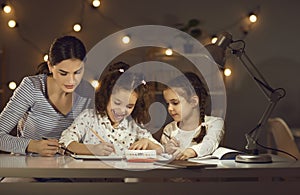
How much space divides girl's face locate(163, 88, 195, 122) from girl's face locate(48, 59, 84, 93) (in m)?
0.34

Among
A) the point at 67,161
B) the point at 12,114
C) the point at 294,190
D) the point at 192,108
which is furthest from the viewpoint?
the point at 192,108

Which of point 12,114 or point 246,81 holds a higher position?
point 246,81

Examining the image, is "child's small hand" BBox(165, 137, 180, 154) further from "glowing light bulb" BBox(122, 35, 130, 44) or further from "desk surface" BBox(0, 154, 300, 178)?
"glowing light bulb" BBox(122, 35, 130, 44)

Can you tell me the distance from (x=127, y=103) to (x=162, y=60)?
2.49 m

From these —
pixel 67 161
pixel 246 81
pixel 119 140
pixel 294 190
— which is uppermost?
pixel 246 81

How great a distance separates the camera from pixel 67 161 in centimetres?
163

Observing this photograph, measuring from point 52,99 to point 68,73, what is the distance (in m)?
0.14

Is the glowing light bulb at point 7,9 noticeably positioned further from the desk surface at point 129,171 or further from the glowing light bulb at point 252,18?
the desk surface at point 129,171

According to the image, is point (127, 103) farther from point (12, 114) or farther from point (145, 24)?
point (145, 24)

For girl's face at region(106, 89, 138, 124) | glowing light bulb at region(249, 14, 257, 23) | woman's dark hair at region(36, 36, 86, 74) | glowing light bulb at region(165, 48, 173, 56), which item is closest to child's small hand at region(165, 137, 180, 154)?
girl's face at region(106, 89, 138, 124)

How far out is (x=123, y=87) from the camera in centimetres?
199

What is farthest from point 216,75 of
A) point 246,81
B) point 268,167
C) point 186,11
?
point 268,167

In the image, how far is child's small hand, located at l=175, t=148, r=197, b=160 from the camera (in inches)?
68.6

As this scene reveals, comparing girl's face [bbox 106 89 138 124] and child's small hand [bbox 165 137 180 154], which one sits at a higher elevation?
girl's face [bbox 106 89 138 124]
